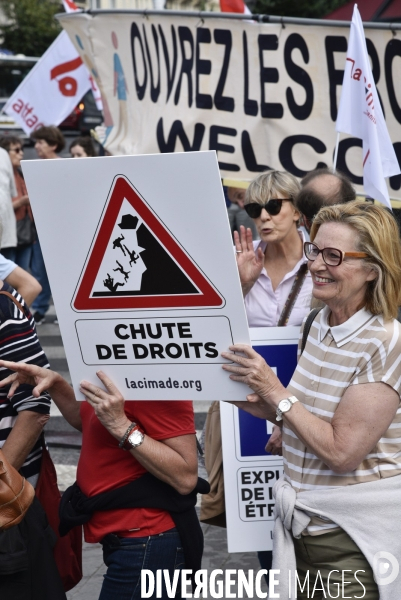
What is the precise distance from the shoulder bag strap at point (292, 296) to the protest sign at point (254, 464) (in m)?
0.35

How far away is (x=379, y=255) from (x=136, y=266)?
0.66 metres

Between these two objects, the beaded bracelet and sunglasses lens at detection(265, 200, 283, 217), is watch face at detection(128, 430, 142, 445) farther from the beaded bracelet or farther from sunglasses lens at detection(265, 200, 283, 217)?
sunglasses lens at detection(265, 200, 283, 217)

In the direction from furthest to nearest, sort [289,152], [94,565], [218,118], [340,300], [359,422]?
[218,118] → [289,152] → [94,565] → [340,300] → [359,422]

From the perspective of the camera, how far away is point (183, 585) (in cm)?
269

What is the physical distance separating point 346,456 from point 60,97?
9925 millimetres

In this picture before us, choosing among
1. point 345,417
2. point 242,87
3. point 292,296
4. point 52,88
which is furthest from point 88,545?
point 52,88

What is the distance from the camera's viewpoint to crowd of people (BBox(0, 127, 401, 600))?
2.42 m

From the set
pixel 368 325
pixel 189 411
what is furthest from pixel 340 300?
pixel 189 411

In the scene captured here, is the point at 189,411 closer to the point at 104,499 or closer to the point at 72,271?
the point at 104,499

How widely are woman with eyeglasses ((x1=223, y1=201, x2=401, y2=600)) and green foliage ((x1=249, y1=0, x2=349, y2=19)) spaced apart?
20.7 meters

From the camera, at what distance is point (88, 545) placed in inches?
191

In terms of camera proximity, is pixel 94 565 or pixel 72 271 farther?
pixel 94 565

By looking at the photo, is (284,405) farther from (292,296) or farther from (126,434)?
(292,296)

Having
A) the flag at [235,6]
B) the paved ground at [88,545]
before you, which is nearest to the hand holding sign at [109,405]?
the paved ground at [88,545]
